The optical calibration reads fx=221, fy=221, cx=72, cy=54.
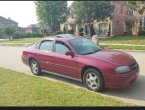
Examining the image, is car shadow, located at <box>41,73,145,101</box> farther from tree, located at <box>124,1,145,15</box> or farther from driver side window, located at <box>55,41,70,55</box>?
tree, located at <box>124,1,145,15</box>

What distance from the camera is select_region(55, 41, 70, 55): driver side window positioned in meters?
7.18

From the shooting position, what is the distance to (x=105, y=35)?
121 ft

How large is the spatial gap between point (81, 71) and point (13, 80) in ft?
8.39

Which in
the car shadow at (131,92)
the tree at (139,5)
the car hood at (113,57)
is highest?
the tree at (139,5)

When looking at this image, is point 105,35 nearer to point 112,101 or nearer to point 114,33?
point 114,33

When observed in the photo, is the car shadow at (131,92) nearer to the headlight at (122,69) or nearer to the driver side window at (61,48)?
the headlight at (122,69)

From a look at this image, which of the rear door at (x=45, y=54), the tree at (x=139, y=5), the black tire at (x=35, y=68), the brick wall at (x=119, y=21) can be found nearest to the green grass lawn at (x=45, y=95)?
the rear door at (x=45, y=54)

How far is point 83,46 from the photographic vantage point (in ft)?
23.7

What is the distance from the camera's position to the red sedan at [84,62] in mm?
5969

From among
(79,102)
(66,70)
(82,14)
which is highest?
(82,14)

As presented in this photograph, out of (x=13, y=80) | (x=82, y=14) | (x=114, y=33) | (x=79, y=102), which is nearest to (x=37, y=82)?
(x=13, y=80)

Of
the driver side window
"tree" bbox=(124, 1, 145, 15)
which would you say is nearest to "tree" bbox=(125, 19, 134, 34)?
"tree" bbox=(124, 1, 145, 15)

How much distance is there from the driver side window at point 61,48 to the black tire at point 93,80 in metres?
1.15

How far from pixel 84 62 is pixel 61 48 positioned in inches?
49.2
